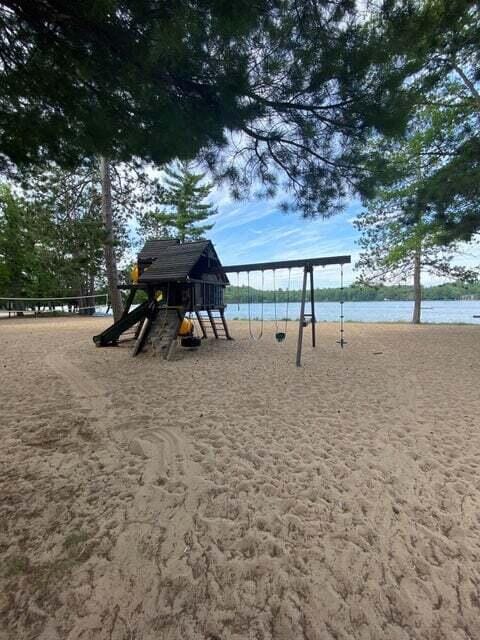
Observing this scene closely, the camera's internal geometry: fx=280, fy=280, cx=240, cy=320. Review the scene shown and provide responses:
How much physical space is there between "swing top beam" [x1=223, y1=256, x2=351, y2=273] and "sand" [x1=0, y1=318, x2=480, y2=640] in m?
3.55

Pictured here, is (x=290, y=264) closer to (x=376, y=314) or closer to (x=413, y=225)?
(x=413, y=225)

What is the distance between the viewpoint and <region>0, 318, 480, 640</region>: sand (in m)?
1.29

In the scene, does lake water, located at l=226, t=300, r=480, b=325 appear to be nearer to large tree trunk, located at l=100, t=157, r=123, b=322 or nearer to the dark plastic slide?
the dark plastic slide

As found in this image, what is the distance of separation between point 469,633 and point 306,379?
386cm

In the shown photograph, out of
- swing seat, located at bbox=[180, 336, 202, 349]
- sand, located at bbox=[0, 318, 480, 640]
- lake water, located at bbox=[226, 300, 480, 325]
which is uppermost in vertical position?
lake water, located at bbox=[226, 300, 480, 325]

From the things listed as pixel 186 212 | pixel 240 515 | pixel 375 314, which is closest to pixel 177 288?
pixel 240 515

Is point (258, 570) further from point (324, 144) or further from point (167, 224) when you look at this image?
point (167, 224)

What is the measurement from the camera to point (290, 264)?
24.5ft

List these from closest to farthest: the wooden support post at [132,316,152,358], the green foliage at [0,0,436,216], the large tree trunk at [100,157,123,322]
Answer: the green foliage at [0,0,436,216]
the wooden support post at [132,316,152,358]
the large tree trunk at [100,157,123,322]

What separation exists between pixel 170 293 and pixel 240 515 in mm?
6325

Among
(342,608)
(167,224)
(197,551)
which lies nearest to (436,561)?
(342,608)

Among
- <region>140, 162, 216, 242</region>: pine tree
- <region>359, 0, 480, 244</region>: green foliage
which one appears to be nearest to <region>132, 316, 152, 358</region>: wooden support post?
<region>359, 0, 480, 244</region>: green foliage

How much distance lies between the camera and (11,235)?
21.2 meters

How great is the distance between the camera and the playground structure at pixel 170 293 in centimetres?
728
